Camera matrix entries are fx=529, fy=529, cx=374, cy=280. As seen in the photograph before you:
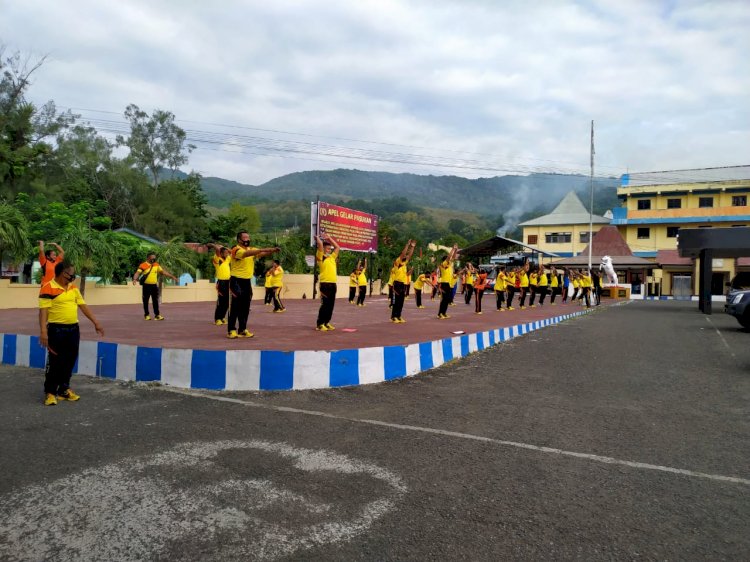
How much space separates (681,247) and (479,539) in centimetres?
2357

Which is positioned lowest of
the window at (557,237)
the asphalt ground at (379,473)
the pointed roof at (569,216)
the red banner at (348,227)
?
the asphalt ground at (379,473)

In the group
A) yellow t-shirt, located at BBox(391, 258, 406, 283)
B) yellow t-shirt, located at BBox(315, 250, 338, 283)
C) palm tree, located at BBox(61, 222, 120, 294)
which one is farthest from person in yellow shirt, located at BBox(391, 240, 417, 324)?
palm tree, located at BBox(61, 222, 120, 294)

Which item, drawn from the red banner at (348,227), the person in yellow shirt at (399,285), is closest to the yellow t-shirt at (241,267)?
the person in yellow shirt at (399,285)

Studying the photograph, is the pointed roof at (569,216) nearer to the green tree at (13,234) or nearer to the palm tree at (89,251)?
the palm tree at (89,251)

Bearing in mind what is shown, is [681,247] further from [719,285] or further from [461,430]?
[719,285]

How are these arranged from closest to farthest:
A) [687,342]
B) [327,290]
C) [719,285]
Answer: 1. [327,290]
2. [687,342]
3. [719,285]

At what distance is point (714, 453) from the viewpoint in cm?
433

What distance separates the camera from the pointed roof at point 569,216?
59000 mm

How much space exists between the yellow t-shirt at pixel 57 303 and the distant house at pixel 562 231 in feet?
189

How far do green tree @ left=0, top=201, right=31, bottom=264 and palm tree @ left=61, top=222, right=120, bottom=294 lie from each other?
138cm

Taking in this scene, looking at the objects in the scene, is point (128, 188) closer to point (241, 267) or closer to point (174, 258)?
point (174, 258)

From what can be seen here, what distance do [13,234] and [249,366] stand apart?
16.2 metres

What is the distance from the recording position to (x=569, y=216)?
60938 millimetres

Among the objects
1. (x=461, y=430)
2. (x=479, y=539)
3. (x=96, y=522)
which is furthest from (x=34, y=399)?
(x=479, y=539)
